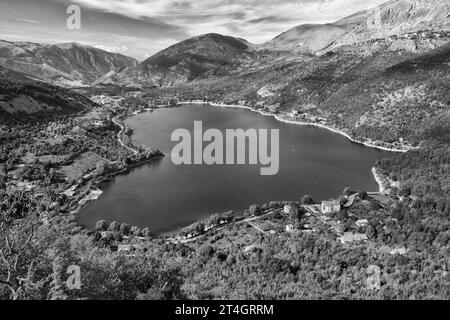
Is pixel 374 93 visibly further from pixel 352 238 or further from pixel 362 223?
pixel 352 238

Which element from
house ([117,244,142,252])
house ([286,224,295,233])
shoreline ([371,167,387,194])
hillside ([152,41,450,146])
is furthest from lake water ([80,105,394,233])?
hillside ([152,41,450,146])

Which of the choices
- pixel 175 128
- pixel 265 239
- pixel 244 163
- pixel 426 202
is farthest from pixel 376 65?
pixel 265 239

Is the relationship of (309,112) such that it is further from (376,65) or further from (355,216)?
(355,216)

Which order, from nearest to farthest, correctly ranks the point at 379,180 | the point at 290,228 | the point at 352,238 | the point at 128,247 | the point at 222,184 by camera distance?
the point at 128,247
the point at 352,238
the point at 290,228
the point at 222,184
the point at 379,180

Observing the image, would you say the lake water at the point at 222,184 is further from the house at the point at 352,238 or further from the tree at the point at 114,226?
the house at the point at 352,238

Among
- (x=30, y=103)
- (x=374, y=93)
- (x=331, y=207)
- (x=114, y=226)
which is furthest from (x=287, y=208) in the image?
(x=30, y=103)
